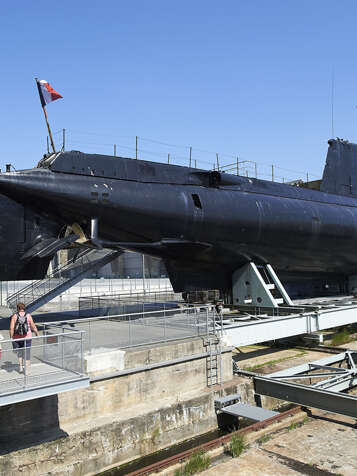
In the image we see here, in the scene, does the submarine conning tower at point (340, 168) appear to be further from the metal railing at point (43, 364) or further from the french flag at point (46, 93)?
the metal railing at point (43, 364)

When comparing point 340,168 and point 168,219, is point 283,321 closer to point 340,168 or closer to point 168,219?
point 168,219

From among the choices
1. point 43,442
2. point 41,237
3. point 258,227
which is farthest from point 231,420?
point 41,237

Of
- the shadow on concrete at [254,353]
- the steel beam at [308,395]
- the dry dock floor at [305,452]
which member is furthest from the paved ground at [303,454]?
the shadow on concrete at [254,353]

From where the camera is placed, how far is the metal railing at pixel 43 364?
25.9 feet

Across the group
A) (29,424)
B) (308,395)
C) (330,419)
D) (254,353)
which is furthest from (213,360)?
(254,353)

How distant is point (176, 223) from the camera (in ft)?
49.6

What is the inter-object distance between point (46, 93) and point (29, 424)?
40.6ft

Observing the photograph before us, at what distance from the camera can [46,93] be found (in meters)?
16.9

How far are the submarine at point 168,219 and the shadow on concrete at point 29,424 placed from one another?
18.7 ft

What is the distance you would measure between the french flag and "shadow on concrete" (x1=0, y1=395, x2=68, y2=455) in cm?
1166

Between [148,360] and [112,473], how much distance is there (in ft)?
8.88

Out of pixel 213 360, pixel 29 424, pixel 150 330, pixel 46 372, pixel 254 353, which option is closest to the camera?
pixel 46 372

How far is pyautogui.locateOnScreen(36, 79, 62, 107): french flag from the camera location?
1681 centimetres

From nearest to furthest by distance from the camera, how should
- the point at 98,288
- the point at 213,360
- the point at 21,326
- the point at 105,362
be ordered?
the point at 21,326
the point at 105,362
the point at 213,360
the point at 98,288
